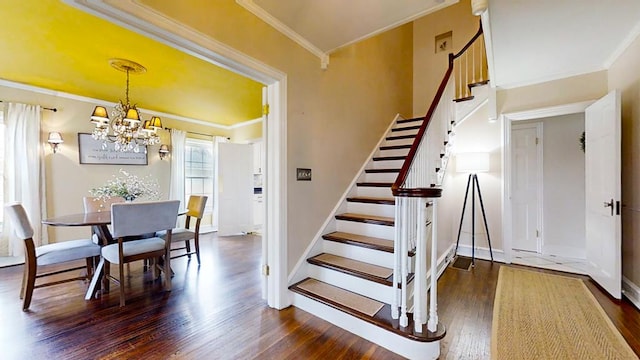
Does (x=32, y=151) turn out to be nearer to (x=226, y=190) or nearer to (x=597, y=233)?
(x=226, y=190)

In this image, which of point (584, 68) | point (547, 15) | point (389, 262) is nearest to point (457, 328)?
point (389, 262)

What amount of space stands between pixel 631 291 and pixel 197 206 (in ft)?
16.6

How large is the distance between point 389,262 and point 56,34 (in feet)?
12.2

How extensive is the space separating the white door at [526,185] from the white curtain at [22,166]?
23.3 feet

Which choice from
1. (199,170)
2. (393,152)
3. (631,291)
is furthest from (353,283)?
(199,170)

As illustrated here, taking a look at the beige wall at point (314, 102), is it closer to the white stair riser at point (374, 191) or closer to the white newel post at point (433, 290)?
the white stair riser at point (374, 191)

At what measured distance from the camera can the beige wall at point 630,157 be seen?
8.16 ft

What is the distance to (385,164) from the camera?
3.73 m

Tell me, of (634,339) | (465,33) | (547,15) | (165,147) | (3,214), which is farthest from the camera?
(165,147)

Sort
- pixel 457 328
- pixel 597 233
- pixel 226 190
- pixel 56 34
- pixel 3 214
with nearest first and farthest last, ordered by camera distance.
Result: pixel 457 328 < pixel 56 34 < pixel 597 233 < pixel 3 214 < pixel 226 190

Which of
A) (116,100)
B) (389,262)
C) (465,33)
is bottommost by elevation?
(389,262)

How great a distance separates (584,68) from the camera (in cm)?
318

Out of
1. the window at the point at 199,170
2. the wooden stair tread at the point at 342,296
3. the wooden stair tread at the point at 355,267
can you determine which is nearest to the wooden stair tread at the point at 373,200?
the wooden stair tread at the point at 355,267

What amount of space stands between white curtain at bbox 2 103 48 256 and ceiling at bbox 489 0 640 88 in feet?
18.8
